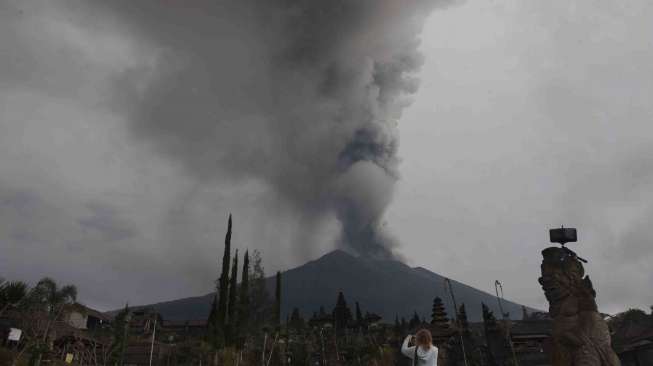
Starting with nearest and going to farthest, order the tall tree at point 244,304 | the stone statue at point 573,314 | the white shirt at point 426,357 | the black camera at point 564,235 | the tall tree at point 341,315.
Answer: the white shirt at point 426,357
the stone statue at point 573,314
the black camera at point 564,235
the tall tree at point 244,304
the tall tree at point 341,315

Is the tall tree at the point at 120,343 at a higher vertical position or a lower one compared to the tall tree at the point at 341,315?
lower

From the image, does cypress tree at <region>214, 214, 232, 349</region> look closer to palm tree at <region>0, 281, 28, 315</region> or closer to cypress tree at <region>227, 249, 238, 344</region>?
cypress tree at <region>227, 249, 238, 344</region>

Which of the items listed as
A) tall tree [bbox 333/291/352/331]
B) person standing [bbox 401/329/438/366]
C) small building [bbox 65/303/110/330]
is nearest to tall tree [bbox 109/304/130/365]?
person standing [bbox 401/329/438/366]

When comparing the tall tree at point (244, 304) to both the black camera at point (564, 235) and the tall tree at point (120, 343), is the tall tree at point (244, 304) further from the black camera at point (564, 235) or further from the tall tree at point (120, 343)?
the black camera at point (564, 235)

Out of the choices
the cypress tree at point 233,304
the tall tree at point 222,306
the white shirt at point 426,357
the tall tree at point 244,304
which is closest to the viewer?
the white shirt at point 426,357

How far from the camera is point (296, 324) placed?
47.0 m

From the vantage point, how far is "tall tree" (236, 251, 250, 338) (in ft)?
124

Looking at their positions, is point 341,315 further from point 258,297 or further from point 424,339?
point 424,339

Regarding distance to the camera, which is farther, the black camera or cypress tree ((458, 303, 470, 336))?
cypress tree ((458, 303, 470, 336))

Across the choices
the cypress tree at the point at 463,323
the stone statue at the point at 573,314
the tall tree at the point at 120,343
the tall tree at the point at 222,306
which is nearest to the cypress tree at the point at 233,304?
the tall tree at the point at 222,306

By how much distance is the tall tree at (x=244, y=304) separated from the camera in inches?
1486

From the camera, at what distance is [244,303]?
41156 millimetres

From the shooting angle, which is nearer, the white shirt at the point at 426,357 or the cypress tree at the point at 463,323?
the white shirt at the point at 426,357

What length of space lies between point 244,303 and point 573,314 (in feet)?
122
